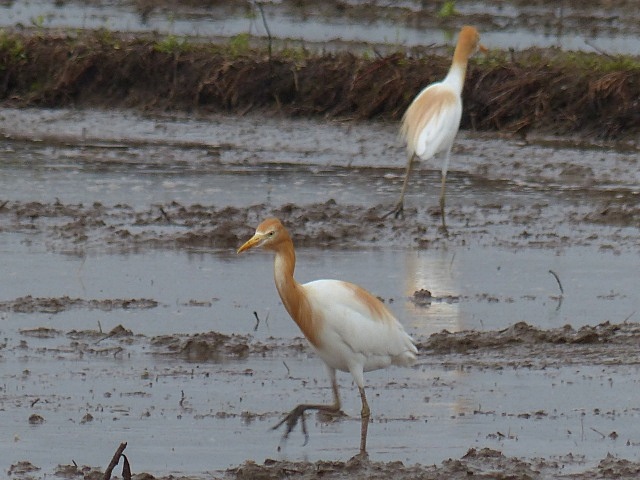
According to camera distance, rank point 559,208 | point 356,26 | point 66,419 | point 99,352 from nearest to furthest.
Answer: point 66,419 → point 99,352 → point 559,208 → point 356,26

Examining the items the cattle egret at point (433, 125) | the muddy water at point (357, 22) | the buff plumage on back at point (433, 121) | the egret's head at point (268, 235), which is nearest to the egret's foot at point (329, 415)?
the egret's head at point (268, 235)

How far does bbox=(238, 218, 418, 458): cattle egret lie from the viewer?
6.82 m

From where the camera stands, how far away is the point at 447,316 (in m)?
9.18

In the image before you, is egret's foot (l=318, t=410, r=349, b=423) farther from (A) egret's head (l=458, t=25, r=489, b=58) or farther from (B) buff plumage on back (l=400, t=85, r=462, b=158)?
(A) egret's head (l=458, t=25, r=489, b=58)

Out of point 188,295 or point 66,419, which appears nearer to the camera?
point 66,419

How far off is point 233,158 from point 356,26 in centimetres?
1188

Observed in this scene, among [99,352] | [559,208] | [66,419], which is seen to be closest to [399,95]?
[559,208]

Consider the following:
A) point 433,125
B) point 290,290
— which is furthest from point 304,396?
point 433,125

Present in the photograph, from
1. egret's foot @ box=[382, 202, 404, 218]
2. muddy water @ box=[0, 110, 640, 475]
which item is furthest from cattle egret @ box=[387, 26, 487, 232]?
muddy water @ box=[0, 110, 640, 475]

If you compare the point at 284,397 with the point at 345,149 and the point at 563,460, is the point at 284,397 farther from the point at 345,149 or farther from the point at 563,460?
the point at 345,149

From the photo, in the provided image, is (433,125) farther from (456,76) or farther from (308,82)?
(308,82)

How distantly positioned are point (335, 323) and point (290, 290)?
312 mm

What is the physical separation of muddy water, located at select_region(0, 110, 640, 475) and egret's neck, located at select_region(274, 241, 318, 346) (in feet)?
1.76

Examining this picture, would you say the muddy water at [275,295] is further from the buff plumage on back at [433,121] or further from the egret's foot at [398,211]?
the buff plumage on back at [433,121]
